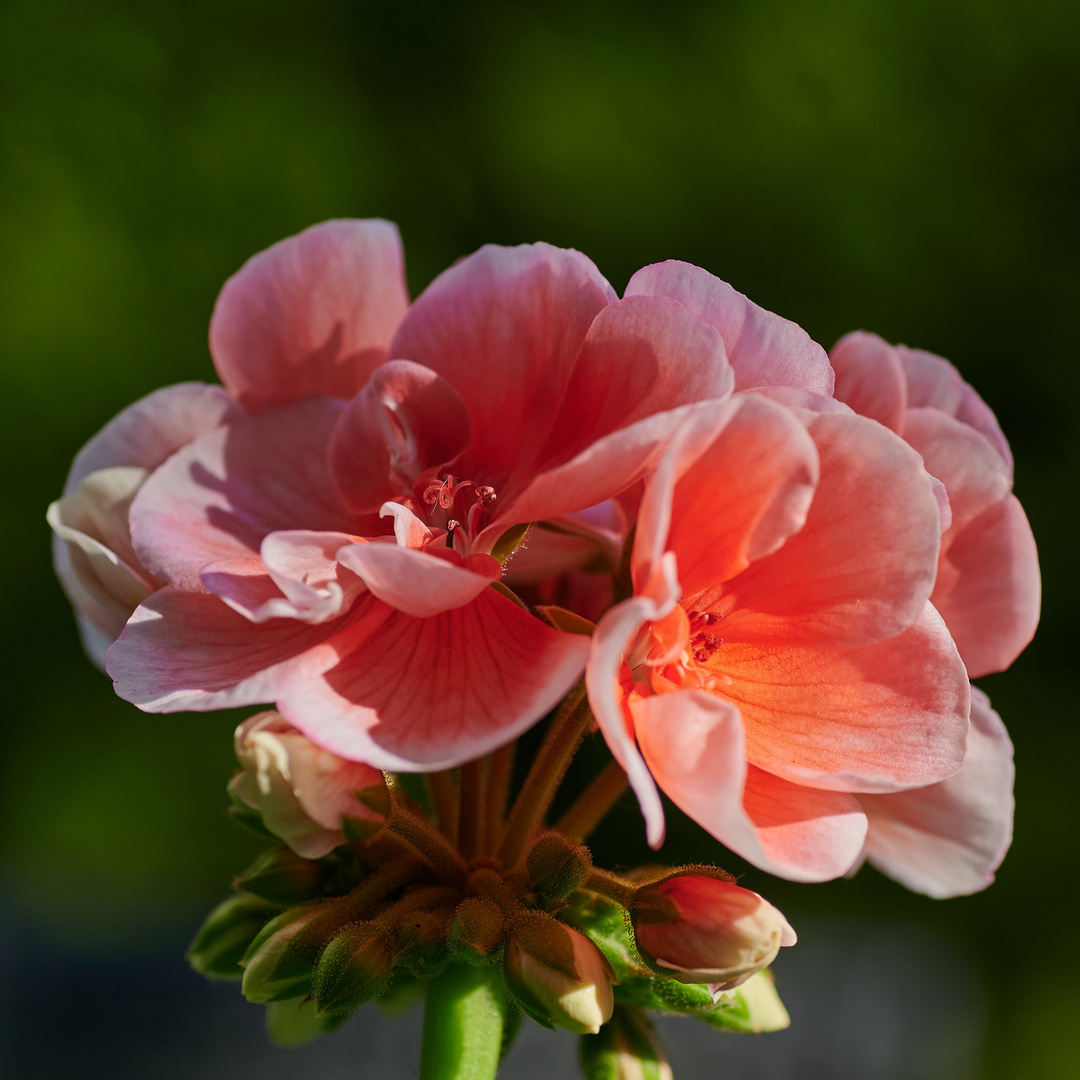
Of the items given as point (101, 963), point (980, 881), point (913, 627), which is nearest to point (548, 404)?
point (913, 627)

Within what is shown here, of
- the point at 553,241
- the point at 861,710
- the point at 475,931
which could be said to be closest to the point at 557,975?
the point at 475,931

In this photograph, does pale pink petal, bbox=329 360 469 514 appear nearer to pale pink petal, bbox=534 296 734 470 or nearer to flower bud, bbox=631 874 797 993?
pale pink petal, bbox=534 296 734 470

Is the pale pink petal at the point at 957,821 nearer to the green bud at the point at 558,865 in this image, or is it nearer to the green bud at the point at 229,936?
the green bud at the point at 558,865

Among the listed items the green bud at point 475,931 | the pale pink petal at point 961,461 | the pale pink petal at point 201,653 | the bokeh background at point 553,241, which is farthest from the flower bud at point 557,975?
the bokeh background at point 553,241

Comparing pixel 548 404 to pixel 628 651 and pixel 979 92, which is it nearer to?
pixel 628 651

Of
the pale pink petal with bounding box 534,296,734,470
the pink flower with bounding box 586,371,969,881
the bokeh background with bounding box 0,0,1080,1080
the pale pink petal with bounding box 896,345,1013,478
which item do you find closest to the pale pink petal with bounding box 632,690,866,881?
the pink flower with bounding box 586,371,969,881

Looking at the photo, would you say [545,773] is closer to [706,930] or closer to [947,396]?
[706,930]
